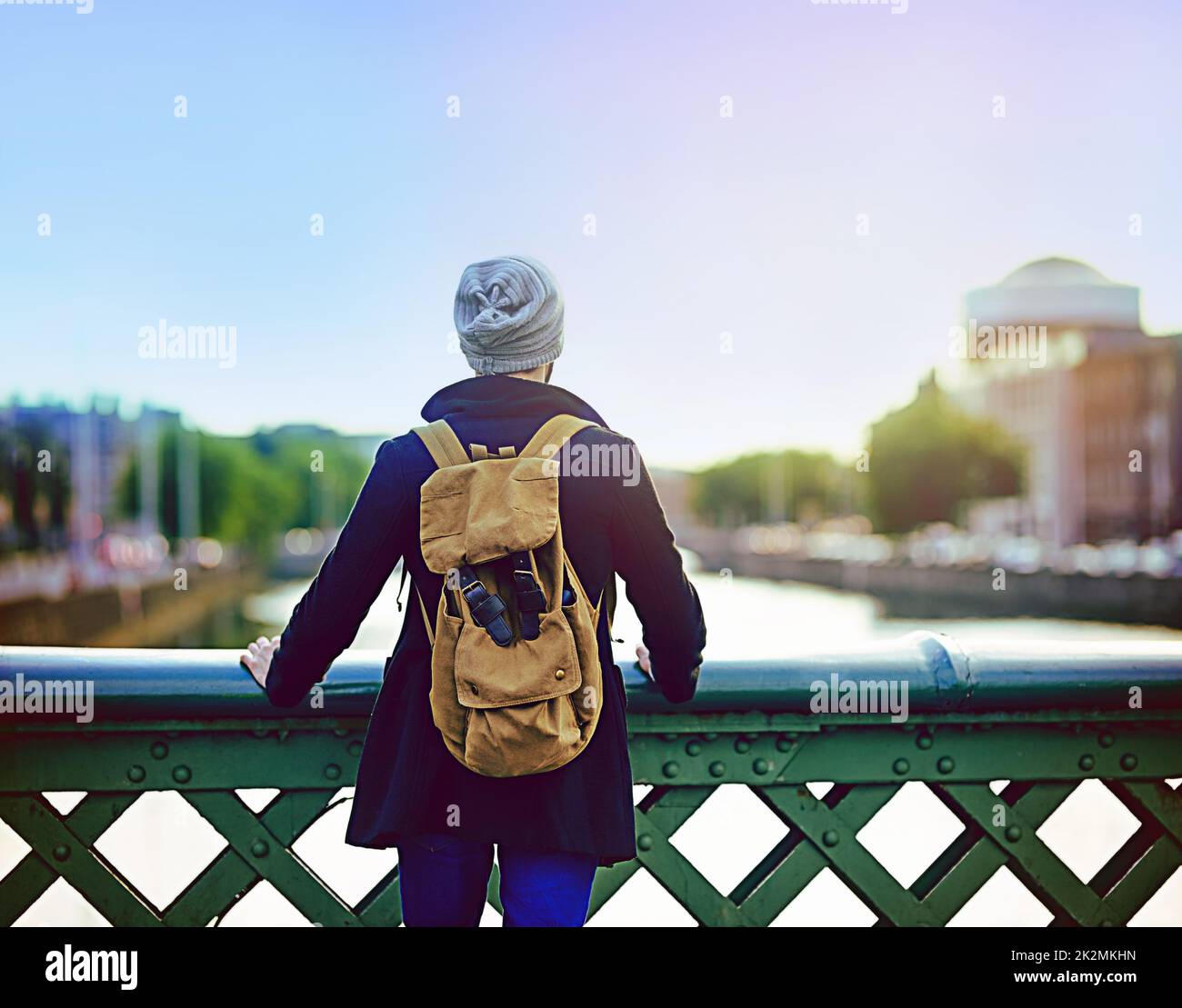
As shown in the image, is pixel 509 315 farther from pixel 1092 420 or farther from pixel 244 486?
pixel 1092 420

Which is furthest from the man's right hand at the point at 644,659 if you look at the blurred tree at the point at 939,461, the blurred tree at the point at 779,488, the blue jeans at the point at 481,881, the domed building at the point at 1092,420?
the blurred tree at the point at 779,488

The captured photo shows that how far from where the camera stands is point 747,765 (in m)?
2.55

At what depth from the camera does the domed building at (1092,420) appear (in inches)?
2677

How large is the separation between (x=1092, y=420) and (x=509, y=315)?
8159 centimetres

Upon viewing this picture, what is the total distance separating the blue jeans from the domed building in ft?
171

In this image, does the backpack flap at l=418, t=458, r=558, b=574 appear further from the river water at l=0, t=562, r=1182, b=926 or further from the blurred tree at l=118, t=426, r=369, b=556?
the blurred tree at l=118, t=426, r=369, b=556

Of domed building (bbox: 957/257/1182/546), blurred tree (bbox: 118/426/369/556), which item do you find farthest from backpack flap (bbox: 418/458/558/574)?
domed building (bbox: 957/257/1182/546)

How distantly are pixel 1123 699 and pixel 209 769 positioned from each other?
72.2 inches

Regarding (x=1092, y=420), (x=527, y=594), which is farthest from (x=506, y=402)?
(x=1092, y=420)

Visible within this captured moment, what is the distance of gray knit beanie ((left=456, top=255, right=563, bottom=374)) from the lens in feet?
7.04

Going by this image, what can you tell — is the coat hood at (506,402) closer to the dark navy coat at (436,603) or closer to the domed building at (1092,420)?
the dark navy coat at (436,603)

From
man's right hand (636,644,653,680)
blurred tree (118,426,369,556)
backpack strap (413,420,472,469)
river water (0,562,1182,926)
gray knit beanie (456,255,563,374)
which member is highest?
blurred tree (118,426,369,556)

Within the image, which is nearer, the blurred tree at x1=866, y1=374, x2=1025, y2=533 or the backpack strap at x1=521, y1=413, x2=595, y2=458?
the backpack strap at x1=521, y1=413, x2=595, y2=458
